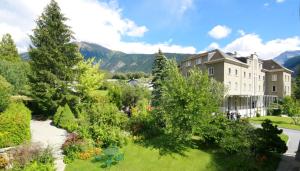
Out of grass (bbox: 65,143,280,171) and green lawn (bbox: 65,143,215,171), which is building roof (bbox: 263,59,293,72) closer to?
grass (bbox: 65,143,280,171)

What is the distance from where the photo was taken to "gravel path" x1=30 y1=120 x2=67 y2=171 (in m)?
14.5

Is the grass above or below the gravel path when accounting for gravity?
below

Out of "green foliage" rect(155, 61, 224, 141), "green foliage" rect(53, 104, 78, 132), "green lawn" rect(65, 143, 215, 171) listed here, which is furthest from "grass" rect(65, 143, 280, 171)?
"green foliage" rect(53, 104, 78, 132)

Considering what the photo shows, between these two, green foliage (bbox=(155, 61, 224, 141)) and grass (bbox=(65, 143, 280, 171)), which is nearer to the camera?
grass (bbox=(65, 143, 280, 171))

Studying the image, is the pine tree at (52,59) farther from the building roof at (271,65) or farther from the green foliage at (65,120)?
the building roof at (271,65)

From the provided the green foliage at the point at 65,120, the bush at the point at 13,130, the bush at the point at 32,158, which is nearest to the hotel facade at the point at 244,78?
the green foliage at the point at 65,120

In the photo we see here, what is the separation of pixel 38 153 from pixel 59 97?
11526 millimetres

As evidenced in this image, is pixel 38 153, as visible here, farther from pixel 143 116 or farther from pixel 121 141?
pixel 143 116

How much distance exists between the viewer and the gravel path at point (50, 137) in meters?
14.5

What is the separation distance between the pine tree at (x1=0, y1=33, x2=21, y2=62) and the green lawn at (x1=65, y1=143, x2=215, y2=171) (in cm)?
5084

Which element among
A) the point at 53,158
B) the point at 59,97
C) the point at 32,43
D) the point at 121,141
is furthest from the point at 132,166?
the point at 32,43

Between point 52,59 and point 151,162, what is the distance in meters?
15.0

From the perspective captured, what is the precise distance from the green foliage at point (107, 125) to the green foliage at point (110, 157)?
1.73 metres

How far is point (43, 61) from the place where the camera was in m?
24.1
